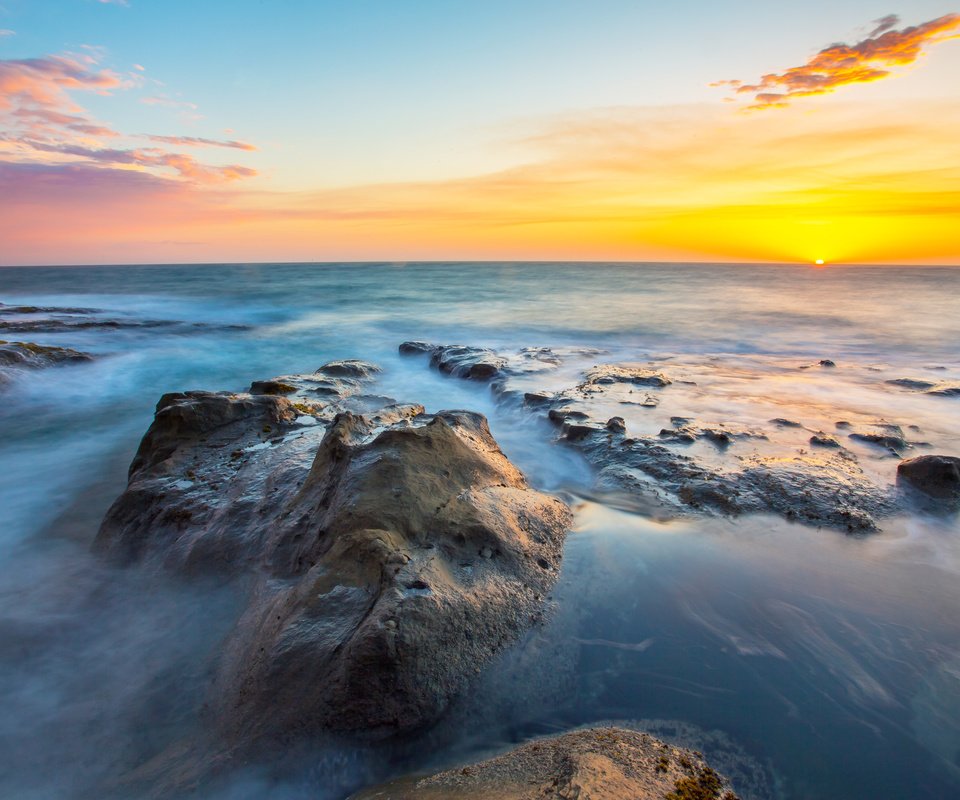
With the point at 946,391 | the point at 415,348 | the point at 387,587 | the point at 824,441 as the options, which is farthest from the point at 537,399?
the point at 946,391

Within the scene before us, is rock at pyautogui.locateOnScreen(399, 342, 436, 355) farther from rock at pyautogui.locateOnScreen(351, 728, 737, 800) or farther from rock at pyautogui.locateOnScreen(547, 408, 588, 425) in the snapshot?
rock at pyautogui.locateOnScreen(351, 728, 737, 800)

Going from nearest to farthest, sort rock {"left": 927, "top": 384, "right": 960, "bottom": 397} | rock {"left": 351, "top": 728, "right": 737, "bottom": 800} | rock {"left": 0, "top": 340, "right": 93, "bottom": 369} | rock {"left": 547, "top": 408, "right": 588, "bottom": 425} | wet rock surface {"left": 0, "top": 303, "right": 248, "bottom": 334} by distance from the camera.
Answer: rock {"left": 351, "top": 728, "right": 737, "bottom": 800}, rock {"left": 547, "top": 408, "right": 588, "bottom": 425}, rock {"left": 927, "top": 384, "right": 960, "bottom": 397}, rock {"left": 0, "top": 340, "right": 93, "bottom": 369}, wet rock surface {"left": 0, "top": 303, "right": 248, "bottom": 334}

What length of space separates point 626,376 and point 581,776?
9115mm

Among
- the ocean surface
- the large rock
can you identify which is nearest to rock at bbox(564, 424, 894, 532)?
the ocean surface

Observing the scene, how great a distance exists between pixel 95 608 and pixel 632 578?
3832 mm

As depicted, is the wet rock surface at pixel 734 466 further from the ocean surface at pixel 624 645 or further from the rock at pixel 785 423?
the ocean surface at pixel 624 645

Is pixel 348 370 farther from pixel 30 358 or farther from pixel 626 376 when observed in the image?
pixel 30 358

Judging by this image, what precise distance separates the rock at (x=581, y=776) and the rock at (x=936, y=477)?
14.4 ft

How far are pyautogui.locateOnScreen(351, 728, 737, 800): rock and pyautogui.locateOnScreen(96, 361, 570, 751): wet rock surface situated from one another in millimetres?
392

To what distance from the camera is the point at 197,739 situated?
271 centimetres

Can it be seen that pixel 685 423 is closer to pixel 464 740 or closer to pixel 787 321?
pixel 464 740

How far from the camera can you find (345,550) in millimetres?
3094

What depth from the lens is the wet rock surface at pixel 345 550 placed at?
2574 millimetres

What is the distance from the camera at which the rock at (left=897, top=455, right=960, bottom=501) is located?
207 inches
